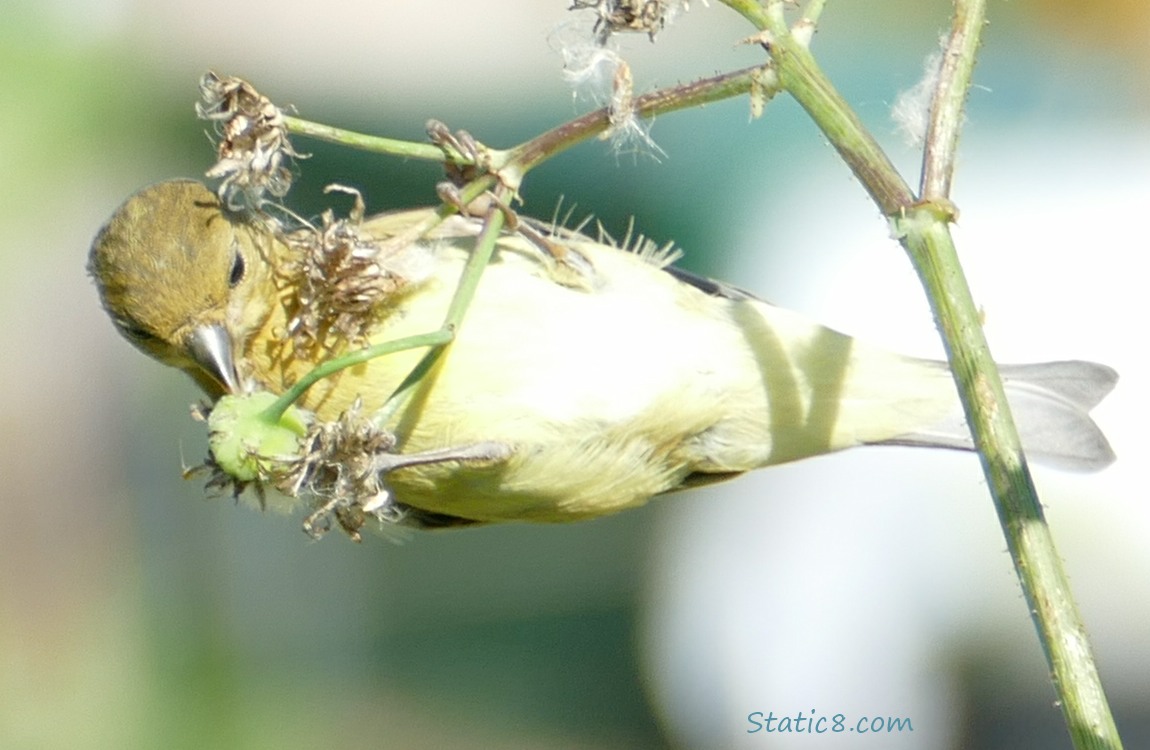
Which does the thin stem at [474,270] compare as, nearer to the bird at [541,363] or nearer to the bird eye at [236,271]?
the bird at [541,363]

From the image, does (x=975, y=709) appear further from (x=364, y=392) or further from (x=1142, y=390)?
(x=364, y=392)

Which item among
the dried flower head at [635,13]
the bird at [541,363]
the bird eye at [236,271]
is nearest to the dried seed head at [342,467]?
the bird at [541,363]

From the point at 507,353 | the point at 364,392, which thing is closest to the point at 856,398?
the point at 507,353

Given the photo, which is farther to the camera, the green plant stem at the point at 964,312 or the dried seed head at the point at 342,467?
the dried seed head at the point at 342,467

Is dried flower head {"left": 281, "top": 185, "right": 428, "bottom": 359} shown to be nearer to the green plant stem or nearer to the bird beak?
the bird beak

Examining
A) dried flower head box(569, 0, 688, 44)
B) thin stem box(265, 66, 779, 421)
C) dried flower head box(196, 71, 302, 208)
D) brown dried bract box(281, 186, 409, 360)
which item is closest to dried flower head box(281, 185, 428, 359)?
brown dried bract box(281, 186, 409, 360)

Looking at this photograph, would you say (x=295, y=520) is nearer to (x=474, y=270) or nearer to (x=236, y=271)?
(x=236, y=271)
